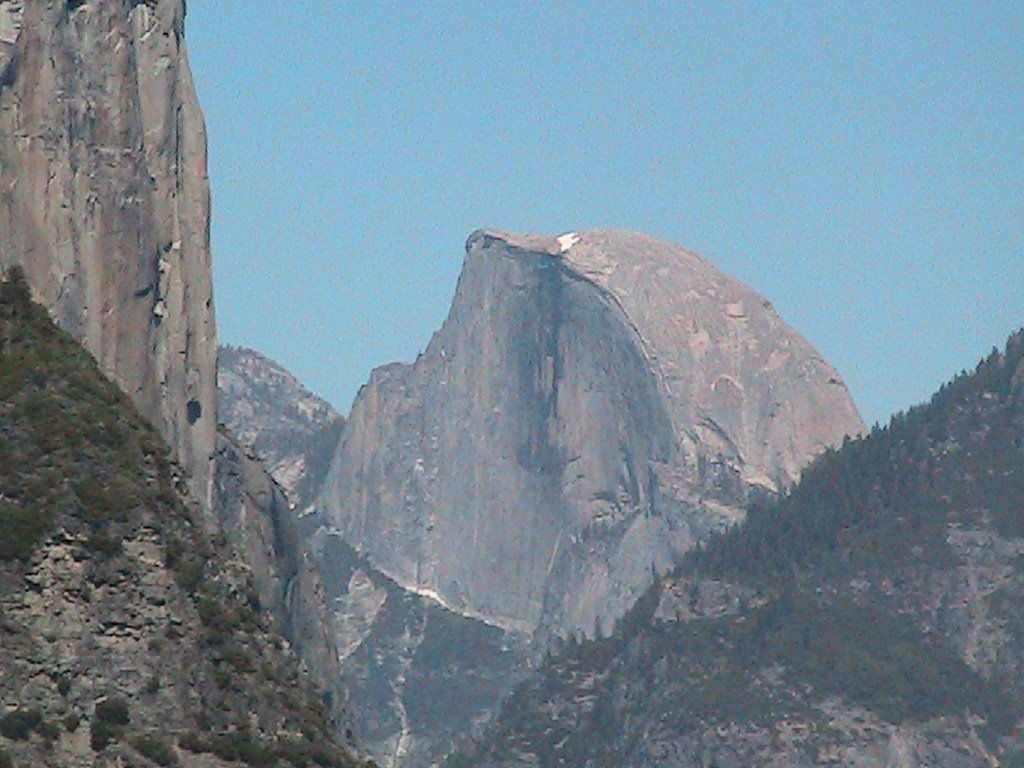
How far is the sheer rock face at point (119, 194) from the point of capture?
413ft

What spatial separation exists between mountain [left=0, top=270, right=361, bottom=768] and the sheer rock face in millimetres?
35133

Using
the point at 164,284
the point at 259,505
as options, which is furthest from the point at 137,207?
the point at 259,505

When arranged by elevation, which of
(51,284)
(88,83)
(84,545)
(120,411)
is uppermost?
(88,83)

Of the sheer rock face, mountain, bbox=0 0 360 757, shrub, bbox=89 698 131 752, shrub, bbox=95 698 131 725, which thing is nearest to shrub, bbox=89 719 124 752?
shrub, bbox=89 698 131 752

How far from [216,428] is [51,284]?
2944 cm

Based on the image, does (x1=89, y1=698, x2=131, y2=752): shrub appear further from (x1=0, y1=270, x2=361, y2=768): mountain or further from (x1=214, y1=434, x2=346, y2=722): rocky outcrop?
(x1=214, y1=434, x2=346, y2=722): rocky outcrop

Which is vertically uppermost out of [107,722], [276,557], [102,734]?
[276,557]

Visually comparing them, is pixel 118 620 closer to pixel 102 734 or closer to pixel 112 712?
pixel 112 712

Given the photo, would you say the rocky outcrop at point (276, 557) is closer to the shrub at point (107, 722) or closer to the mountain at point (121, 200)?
the mountain at point (121, 200)

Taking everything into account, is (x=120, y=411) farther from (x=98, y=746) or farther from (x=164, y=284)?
(x=164, y=284)

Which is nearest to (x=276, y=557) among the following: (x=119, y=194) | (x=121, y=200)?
(x=121, y=200)

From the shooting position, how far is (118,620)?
7931 cm

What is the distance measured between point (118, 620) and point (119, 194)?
5859 centimetres

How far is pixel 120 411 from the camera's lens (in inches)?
3578
